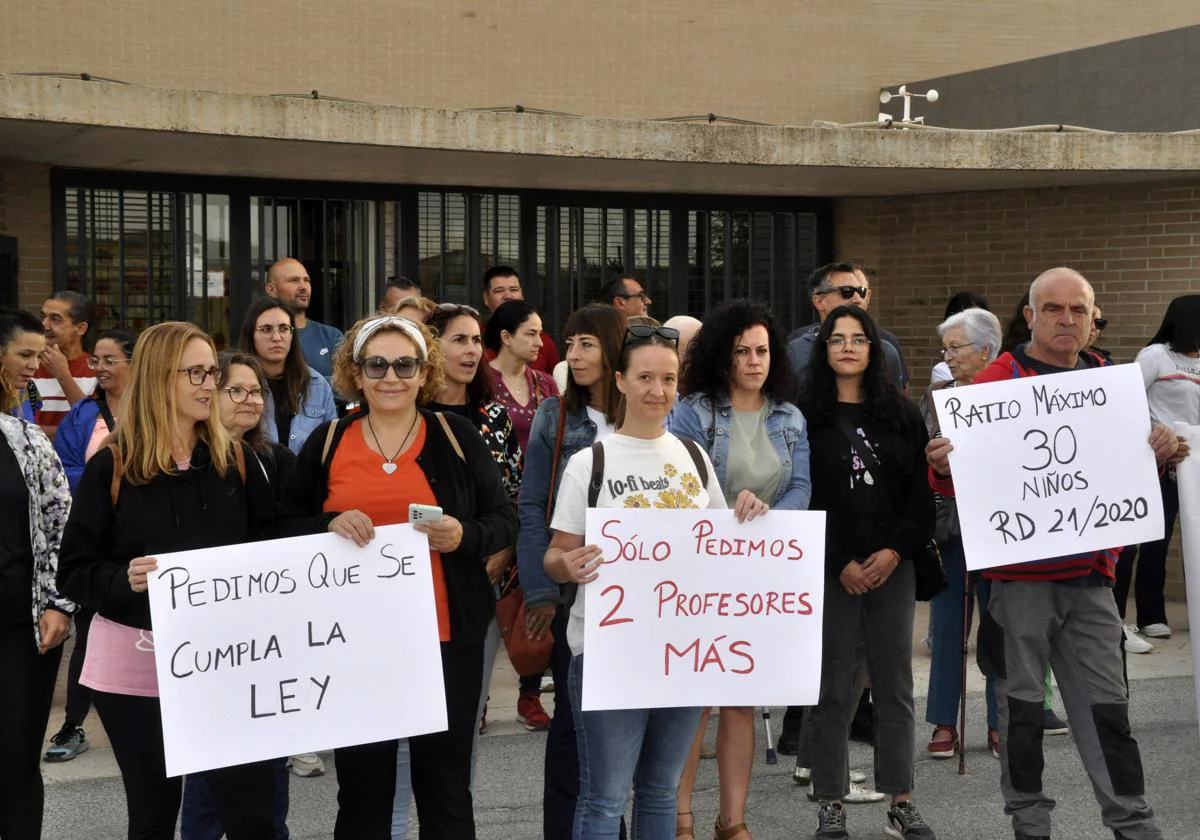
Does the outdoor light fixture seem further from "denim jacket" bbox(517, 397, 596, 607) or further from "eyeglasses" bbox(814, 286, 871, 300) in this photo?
"denim jacket" bbox(517, 397, 596, 607)

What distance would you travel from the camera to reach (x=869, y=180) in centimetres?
1130

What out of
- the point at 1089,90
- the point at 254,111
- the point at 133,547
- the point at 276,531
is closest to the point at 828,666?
the point at 276,531

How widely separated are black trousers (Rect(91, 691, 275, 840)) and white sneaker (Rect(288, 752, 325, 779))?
2.08 meters

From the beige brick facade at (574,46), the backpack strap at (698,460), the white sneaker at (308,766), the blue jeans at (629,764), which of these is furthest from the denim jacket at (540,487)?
the beige brick facade at (574,46)

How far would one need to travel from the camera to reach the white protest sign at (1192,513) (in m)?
5.25

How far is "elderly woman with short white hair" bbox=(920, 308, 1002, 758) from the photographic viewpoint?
261 inches

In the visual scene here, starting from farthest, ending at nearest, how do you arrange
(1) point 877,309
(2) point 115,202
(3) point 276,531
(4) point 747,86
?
(4) point 747,86, (1) point 877,309, (2) point 115,202, (3) point 276,531

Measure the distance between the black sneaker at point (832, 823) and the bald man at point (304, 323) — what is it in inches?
159

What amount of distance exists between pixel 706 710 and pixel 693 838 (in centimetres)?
61

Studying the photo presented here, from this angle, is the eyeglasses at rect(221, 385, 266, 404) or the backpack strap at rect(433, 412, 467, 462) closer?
the backpack strap at rect(433, 412, 467, 462)

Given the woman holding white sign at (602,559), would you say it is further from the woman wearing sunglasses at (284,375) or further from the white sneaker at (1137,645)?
the white sneaker at (1137,645)

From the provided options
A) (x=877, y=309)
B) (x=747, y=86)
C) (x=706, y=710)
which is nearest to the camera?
(x=706, y=710)

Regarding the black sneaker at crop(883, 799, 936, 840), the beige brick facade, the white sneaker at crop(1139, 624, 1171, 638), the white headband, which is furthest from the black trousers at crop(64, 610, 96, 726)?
the beige brick facade

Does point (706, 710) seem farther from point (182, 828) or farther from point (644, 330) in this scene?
point (182, 828)
